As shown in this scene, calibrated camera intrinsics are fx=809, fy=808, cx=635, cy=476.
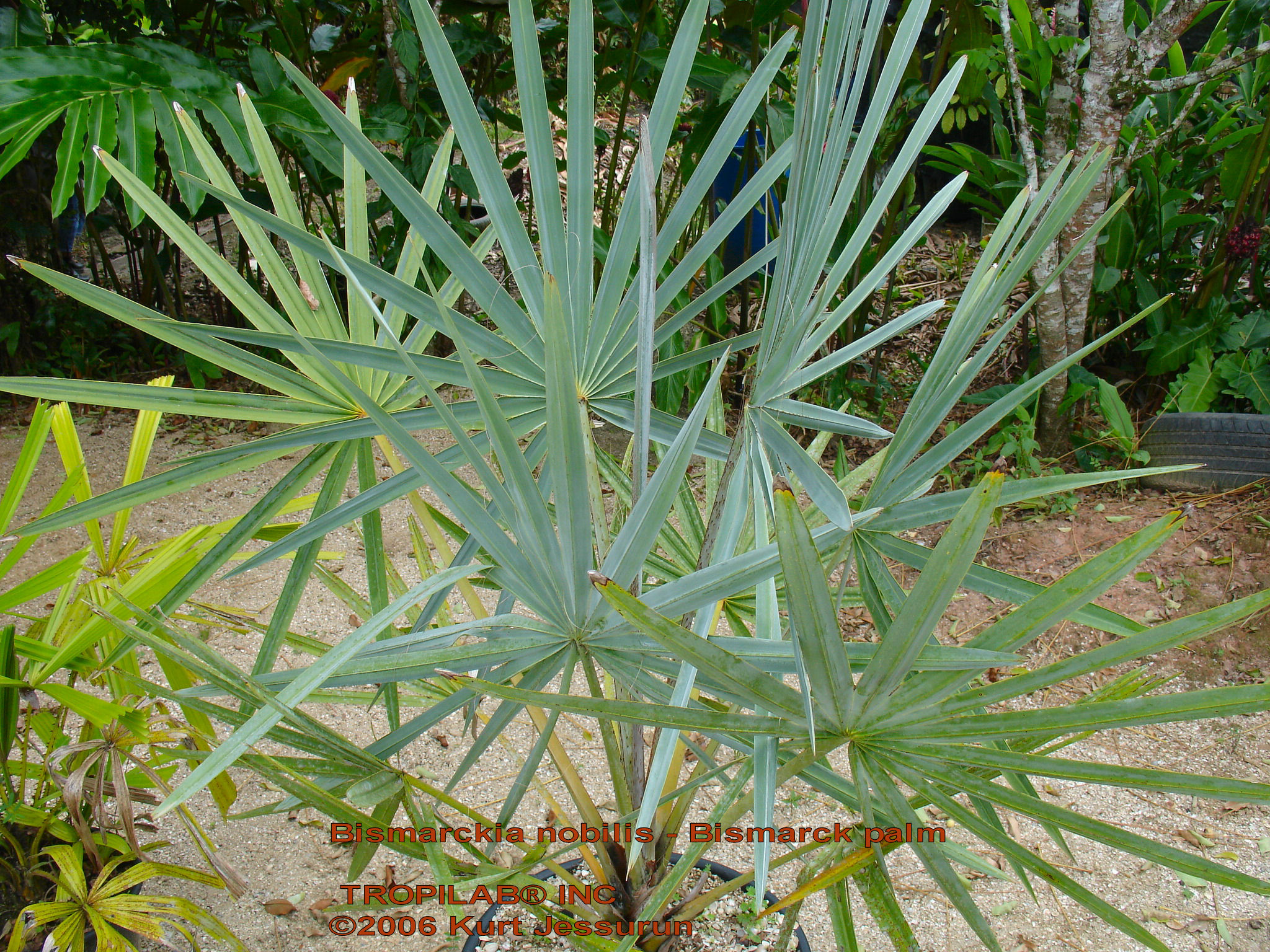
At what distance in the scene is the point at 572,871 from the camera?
103 centimetres

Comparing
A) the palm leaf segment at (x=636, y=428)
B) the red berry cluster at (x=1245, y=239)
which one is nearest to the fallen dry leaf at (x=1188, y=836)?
the palm leaf segment at (x=636, y=428)

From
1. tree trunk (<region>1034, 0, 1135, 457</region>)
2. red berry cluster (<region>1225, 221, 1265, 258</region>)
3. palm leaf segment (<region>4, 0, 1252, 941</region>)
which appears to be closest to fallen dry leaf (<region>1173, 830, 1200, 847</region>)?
palm leaf segment (<region>4, 0, 1252, 941</region>)

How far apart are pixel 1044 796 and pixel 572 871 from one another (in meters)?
0.88

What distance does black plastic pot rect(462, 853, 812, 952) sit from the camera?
2.93ft

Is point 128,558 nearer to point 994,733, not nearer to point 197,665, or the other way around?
point 197,665

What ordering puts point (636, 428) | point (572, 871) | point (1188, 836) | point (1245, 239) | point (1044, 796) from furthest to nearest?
point (1245, 239) < point (1044, 796) < point (1188, 836) < point (572, 871) < point (636, 428)

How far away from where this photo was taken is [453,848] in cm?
125

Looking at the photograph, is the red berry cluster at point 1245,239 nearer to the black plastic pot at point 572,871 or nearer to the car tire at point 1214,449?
the car tire at point 1214,449

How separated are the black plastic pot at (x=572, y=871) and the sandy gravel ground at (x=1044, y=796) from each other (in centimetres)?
17

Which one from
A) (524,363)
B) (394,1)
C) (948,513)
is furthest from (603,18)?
(948,513)

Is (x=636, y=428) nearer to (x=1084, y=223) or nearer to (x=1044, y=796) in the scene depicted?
(x=1044, y=796)

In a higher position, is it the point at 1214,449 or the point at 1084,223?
the point at 1084,223

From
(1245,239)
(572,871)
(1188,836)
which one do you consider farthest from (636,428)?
(1245,239)

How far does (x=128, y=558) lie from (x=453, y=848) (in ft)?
2.11
